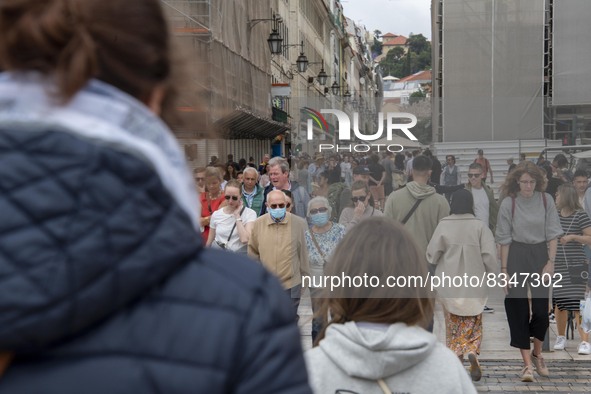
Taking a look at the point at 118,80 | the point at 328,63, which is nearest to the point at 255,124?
the point at 118,80

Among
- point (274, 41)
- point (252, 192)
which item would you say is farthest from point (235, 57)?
point (252, 192)

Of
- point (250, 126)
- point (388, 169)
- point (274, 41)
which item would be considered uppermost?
point (274, 41)

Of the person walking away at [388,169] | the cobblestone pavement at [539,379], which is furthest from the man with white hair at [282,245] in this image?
the cobblestone pavement at [539,379]

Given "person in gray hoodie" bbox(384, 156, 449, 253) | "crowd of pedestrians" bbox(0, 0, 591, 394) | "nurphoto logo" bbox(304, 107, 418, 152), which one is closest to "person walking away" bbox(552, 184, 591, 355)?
"person in gray hoodie" bbox(384, 156, 449, 253)

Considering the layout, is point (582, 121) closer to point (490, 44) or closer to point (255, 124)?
point (490, 44)

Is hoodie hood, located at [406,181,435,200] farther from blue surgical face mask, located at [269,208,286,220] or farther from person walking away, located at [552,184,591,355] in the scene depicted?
person walking away, located at [552,184,591,355]

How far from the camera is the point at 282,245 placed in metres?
9.47

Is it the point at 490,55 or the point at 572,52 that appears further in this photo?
the point at 572,52

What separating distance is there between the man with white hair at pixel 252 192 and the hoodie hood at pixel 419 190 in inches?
153

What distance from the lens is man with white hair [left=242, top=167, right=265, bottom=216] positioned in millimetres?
12750

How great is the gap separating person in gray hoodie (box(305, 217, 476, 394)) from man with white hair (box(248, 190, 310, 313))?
596 cm

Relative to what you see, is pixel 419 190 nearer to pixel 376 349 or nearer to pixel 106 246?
pixel 376 349

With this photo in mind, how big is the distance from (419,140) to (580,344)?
8.82 ft

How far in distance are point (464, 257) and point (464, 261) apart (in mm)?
32
